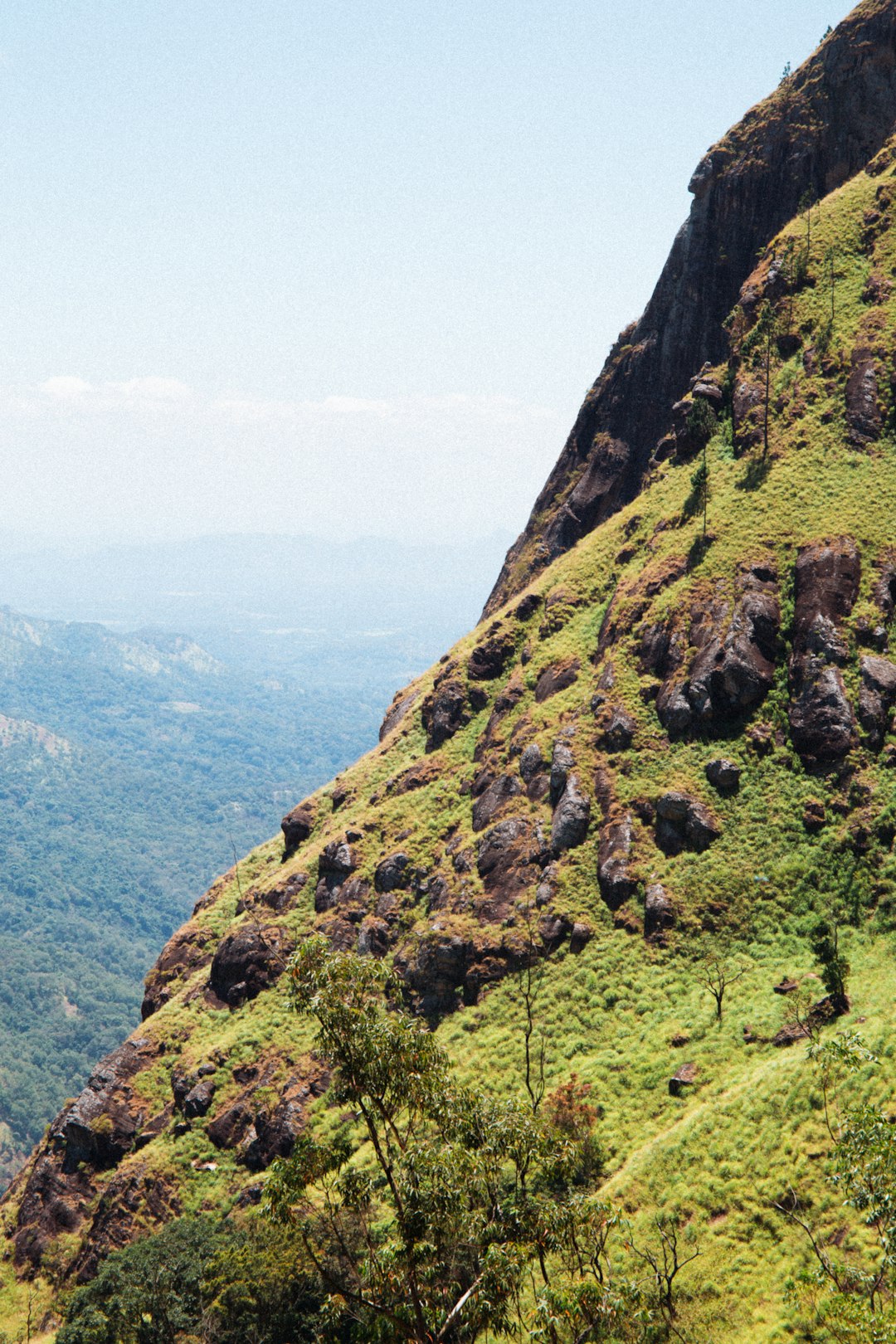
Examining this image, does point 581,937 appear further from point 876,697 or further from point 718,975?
point 876,697

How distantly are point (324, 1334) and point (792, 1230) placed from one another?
2013 centimetres

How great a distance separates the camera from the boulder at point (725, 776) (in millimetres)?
59094

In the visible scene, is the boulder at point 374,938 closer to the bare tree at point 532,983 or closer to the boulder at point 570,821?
the bare tree at point 532,983

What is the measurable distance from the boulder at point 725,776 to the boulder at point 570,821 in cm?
806

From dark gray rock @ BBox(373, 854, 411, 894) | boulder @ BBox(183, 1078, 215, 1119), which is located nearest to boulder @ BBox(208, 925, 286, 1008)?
boulder @ BBox(183, 1078, 215, 1119)

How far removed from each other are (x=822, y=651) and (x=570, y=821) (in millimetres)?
18734

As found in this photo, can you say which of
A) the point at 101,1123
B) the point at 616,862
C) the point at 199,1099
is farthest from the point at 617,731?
the point at 101,1123

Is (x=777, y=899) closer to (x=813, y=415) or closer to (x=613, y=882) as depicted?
(x=613, y=882)

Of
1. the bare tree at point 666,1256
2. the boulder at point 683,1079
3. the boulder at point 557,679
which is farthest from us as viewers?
the boulder at point 557,679

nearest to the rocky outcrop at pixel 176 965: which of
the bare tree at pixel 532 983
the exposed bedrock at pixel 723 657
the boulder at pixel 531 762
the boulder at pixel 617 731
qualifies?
the boulder at pixel 531 762

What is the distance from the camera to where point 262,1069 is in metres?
62.7

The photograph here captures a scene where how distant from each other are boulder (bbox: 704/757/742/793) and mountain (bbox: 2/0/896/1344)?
29 cm

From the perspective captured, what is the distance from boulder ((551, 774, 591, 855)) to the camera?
2427 inches

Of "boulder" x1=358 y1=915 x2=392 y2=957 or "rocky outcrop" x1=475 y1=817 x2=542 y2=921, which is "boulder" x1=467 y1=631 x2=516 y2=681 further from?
"boulder" x1=358 y1=915 x2=392 y2=957
